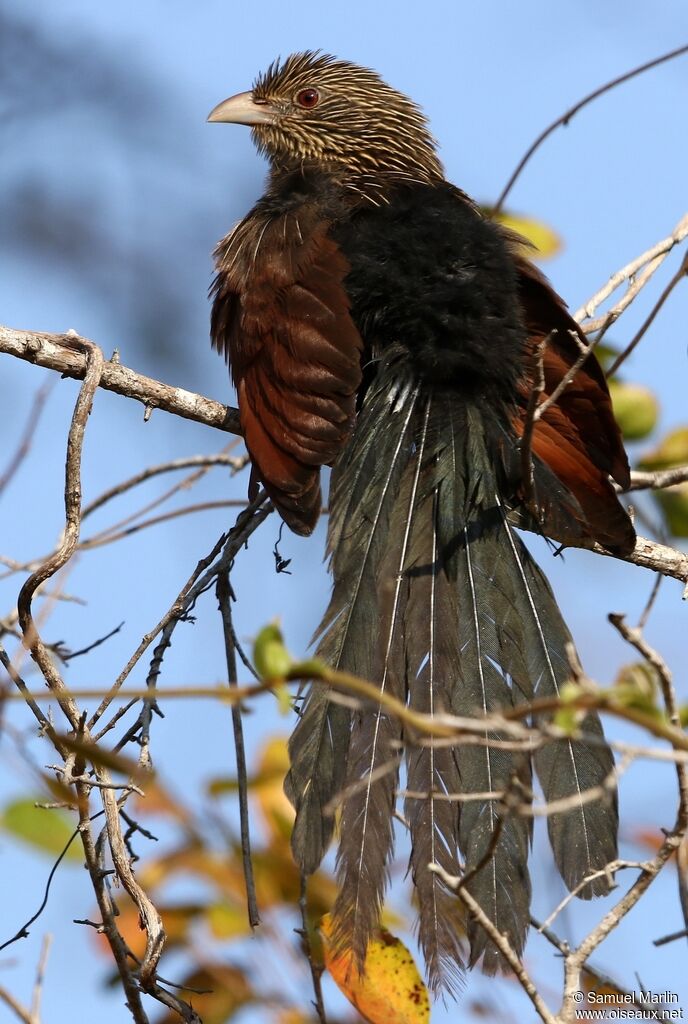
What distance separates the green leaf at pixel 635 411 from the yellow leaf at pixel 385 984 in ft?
4.96

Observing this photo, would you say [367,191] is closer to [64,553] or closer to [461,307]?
[461,307]

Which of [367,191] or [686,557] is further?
[367,191]

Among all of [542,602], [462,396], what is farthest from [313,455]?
[542,602]

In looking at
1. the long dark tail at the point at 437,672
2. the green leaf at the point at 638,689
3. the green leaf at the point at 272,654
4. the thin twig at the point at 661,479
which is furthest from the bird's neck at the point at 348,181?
the green leaf at the point at 272,654

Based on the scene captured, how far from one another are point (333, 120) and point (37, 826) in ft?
8.76

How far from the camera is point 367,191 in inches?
141

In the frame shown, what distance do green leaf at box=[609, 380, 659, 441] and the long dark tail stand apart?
0.48 m

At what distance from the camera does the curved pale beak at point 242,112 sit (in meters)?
4.20

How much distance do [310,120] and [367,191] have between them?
0.75m

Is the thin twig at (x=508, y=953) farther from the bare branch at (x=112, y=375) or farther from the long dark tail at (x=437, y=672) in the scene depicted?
the bare branch at (x=112, y=375)

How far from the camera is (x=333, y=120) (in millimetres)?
4180

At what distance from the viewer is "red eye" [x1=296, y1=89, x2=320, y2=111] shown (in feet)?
14.0

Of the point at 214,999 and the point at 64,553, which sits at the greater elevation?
the point at 64,553

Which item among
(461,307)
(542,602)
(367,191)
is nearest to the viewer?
(542,602)
